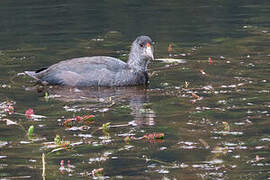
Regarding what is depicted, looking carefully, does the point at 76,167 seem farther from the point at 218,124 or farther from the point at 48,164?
the point at 218,124

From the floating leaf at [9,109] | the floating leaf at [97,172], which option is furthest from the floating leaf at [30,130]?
the floating leaf at [97,172]

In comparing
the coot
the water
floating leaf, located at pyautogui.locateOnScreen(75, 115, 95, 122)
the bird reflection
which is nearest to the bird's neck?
the coot

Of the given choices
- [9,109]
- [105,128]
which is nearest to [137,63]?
[9,109]

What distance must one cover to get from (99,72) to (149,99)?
207cm

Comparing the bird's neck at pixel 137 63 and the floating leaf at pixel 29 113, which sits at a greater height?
the bird's neck at pixel 137 63

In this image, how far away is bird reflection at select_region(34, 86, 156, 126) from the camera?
13.1 meters

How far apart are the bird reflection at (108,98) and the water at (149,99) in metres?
0.02

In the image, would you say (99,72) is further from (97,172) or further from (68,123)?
(97,172)

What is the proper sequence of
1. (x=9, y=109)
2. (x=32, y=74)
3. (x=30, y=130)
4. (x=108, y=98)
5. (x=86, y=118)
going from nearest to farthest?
(x=30, y=130) < (x=86, y=118) < (x=9, y=109) < (x=108, y=98) < (x=32, y=74)

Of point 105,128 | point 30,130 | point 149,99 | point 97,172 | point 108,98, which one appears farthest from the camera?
point 108,98

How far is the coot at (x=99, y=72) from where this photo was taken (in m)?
16.2

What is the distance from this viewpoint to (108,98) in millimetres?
14688

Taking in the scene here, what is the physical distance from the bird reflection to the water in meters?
0.02

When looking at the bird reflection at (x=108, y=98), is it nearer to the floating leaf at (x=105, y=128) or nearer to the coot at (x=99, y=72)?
the coot at (x=99, y=72)
